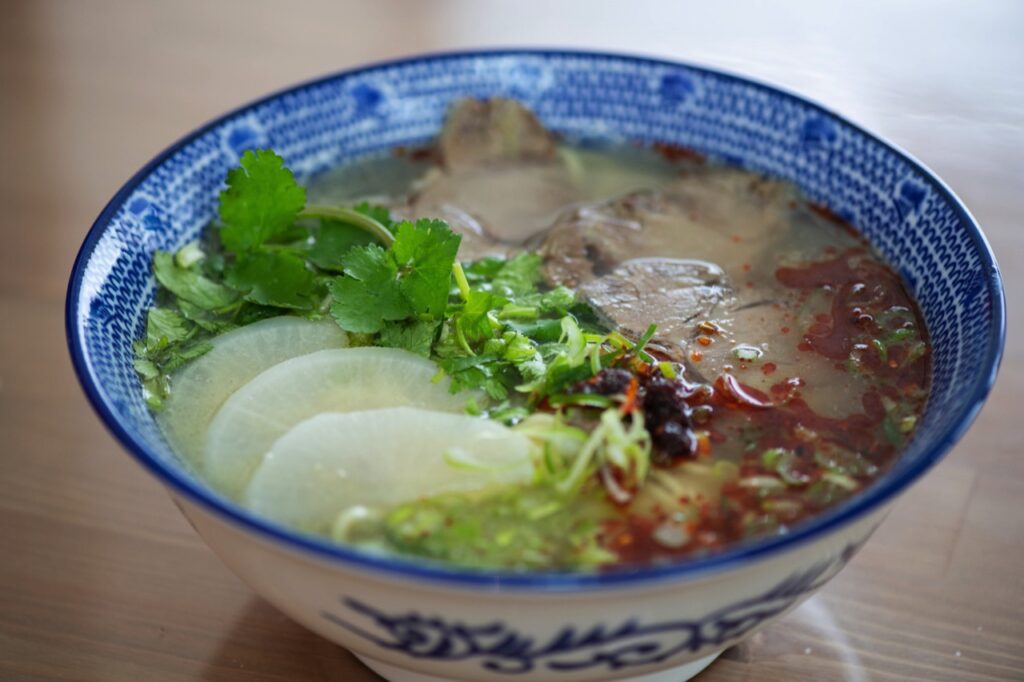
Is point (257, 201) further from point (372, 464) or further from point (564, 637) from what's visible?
point (564, 637)

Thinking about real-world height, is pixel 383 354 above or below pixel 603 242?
below

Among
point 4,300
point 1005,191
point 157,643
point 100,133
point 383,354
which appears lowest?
point 157,643

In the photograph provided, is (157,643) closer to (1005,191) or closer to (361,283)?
(361,283)

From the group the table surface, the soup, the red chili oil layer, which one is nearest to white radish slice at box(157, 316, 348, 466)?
the soup

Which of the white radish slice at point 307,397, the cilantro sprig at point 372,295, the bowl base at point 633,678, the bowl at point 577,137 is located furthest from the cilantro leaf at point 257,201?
the bowl base at point 633,678

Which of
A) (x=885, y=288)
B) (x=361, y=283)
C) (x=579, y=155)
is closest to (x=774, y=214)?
(x=885, y=288)

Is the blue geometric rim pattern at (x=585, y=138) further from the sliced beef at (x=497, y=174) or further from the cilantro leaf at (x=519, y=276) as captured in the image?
the cilantro leaf at (x=519, y=276)
